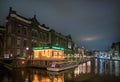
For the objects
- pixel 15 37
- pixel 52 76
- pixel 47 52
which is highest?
pixel 15 37

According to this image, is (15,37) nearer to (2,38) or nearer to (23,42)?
(23,42)

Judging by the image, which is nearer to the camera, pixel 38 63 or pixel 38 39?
pixel 38 63

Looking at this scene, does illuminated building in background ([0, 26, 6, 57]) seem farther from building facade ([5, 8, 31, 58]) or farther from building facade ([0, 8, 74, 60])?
building facade ([5, 8, 31, 58])

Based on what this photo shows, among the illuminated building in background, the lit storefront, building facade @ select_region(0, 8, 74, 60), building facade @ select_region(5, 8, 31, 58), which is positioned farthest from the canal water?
the illuminated building in background

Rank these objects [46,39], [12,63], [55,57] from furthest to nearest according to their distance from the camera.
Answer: [46,39] → [55,57] → [12,63]

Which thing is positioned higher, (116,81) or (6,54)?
(6,54)

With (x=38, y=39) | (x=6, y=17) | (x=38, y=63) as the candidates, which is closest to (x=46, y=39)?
(x=38, y=39)

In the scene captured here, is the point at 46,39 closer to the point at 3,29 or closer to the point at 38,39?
the point at 38,39

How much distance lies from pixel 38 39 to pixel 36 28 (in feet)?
12.3

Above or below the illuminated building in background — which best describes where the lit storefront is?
below

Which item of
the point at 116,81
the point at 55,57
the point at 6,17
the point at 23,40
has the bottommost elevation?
the point at 116,81

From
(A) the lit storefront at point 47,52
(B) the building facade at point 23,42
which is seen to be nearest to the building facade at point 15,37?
(B) the building facade at point 23,42

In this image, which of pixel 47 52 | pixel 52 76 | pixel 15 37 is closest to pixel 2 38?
pixel 15 37

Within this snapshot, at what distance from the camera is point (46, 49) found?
4038 cm
